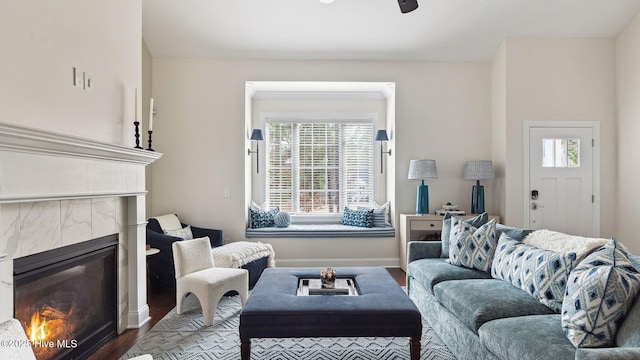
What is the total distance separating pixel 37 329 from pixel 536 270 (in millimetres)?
2904

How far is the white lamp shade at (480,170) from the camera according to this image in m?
4.74

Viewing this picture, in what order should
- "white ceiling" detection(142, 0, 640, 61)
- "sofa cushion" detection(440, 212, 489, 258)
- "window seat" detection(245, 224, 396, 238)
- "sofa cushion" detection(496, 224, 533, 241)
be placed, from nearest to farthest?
"sofa cushion" detection(496, 224, 533, 241), "sofa cushion" detection(440, 212, 489, 258), "white ceiling" detection(142, 0, 640, 61), "window seat" detection(245, 224, 396, 238)

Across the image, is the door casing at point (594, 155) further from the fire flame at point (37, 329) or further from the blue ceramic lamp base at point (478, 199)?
the fire flame at point (37, 329)

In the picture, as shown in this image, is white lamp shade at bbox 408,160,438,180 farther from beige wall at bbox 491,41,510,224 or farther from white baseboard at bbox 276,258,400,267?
white baseboard at bbox 276,258,400,267

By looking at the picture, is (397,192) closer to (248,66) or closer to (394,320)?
(248,66)

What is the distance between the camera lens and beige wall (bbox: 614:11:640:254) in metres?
4.39

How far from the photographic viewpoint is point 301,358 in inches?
101

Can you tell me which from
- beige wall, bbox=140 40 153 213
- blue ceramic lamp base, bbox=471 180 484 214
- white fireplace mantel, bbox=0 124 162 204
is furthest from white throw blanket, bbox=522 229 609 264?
beige wall, bbox=140 40 153 213

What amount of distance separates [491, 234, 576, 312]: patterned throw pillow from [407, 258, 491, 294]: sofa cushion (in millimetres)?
194

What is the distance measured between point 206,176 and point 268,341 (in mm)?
2711

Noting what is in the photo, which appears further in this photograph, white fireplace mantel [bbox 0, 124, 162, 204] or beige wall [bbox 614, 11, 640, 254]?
beige wall [bbox 614, 11, 640, 254]

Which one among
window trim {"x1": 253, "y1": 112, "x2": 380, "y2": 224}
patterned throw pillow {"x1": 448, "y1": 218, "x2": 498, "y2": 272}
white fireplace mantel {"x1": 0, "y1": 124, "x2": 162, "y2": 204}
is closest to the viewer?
white fireplace mantel {"x1": 0, "y1": 124, "x2": 162, "y2": 204}

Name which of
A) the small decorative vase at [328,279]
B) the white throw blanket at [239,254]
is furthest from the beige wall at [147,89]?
the small decorative vase at [328,279]

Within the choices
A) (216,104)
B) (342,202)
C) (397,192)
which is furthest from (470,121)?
(216,104)
